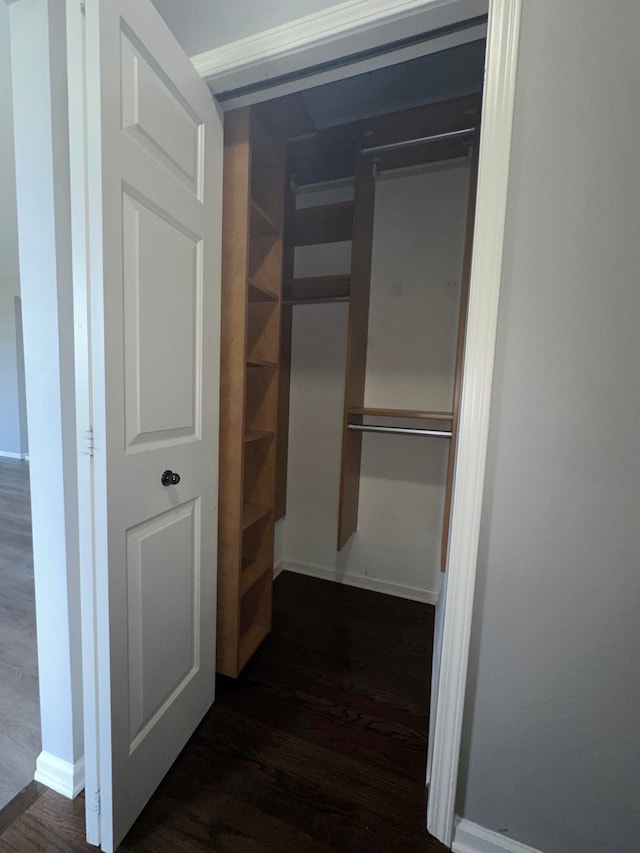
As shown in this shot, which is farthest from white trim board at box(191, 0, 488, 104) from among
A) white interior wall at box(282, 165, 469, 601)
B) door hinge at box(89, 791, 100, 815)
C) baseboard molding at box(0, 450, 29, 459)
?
baseboard molding at box(0, 450, 29, 459)

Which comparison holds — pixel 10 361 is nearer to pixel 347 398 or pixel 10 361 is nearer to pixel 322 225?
pixel 322 225

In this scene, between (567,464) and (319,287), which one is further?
(319,287)

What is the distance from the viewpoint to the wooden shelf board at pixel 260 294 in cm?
145

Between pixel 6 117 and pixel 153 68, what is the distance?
1338 millimetres

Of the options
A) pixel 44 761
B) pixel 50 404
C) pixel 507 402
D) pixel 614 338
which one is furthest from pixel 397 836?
pixel 50 404

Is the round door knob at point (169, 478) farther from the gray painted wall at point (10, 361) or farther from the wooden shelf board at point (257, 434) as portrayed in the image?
the gray painted wall at point (10, 361)

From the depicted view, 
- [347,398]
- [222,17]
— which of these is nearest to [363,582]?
[347,398]

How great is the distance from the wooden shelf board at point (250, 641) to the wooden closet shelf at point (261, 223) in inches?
70.6

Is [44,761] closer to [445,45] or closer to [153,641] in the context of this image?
[153,641]

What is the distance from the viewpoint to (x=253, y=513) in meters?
1.57

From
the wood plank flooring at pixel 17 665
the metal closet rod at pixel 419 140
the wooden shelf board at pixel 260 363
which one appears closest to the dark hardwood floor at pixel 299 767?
the wood plank flooring at pixel 17 665

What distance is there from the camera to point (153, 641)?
3.36 ft

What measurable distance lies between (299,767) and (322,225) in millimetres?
2440

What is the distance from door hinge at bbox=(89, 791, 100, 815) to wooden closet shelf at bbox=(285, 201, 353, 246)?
7.97 feet
